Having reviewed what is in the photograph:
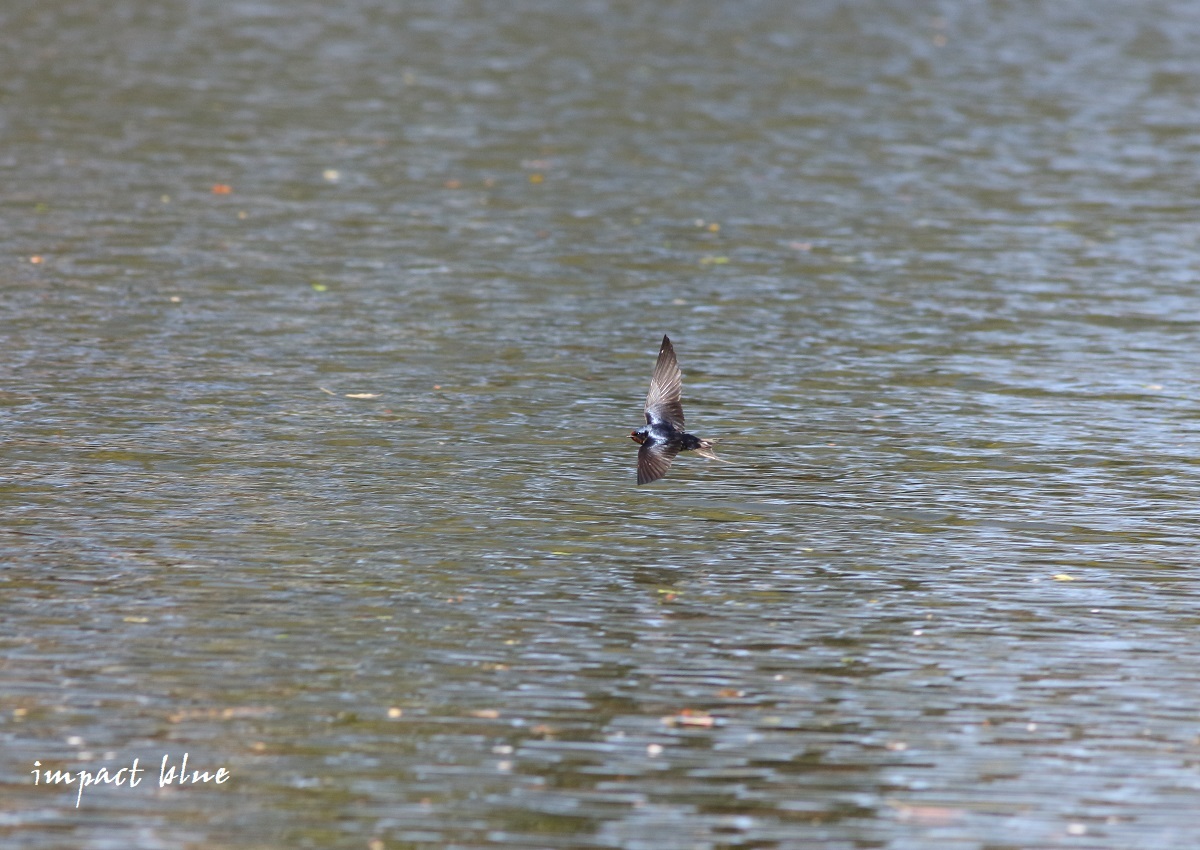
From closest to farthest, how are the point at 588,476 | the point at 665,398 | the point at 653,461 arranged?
the point at 653,461
the point at 665,398
the point at 588,476

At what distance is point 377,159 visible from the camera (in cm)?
2069

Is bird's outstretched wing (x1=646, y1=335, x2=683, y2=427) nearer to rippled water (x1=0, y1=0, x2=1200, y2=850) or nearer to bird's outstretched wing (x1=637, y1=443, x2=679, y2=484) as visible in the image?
bird's outstretched wing (x1=637, y1=443, x2=679, y2=484)

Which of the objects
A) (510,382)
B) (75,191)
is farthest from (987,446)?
(75,191)

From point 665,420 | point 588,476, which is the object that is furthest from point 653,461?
point 588,476

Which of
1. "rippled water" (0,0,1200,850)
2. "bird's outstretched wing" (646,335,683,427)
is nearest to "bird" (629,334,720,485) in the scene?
"bird's outstretched wing" (646,335,683,427)

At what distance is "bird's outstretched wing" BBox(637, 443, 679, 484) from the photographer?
33.0ft

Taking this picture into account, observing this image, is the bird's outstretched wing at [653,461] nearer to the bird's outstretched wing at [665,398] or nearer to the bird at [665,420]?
the bird at [665,420]

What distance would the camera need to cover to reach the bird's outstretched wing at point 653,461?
1006cm

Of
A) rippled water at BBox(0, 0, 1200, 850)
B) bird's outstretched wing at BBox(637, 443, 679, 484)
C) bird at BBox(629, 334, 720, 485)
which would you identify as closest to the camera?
rippled water at BBox(0, 0, 1200, 850)

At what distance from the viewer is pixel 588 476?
36.4 feet

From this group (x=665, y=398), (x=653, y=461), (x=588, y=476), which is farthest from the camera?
(x=588, y=476)

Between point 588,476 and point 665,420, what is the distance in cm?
88

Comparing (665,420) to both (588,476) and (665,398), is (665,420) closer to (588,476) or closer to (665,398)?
(665,398)

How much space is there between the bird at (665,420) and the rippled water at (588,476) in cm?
43
